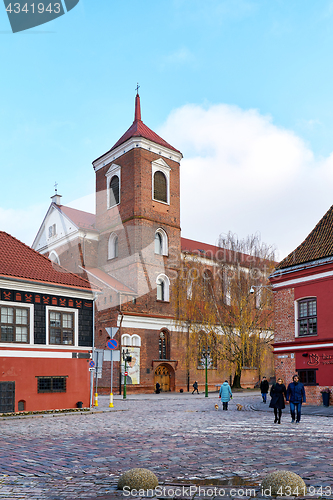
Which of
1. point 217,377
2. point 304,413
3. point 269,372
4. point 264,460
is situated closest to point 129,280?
point 217,377

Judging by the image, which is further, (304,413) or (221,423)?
(304,413)

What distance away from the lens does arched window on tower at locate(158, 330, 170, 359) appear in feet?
144

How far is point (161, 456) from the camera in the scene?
9125 mm

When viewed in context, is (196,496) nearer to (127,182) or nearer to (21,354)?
(21,354)

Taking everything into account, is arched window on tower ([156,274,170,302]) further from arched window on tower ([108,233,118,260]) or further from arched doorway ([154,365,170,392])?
arched doorway ([154,365,170,392])

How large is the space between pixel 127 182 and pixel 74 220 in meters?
7.19

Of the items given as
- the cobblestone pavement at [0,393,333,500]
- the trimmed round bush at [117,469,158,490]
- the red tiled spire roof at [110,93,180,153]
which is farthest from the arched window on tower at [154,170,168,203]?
the trimmed round bush at [117,469,158,490]

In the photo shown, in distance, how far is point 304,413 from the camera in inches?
774

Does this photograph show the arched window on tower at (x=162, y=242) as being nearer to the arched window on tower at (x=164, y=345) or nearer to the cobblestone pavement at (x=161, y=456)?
the arched window on tower at (x=164, y=345)

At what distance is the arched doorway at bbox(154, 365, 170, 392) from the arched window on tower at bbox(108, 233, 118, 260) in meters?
11.1

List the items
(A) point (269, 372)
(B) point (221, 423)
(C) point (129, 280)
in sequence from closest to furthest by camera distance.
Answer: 1. (B) point (221, 423)
2. (C) point (129, 280)
3. (A) point (269, 372)

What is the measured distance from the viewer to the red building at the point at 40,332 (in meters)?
20.9

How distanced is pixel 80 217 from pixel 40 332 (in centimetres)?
2931

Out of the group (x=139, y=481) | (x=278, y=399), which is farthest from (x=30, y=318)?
(x=139, y=481)
